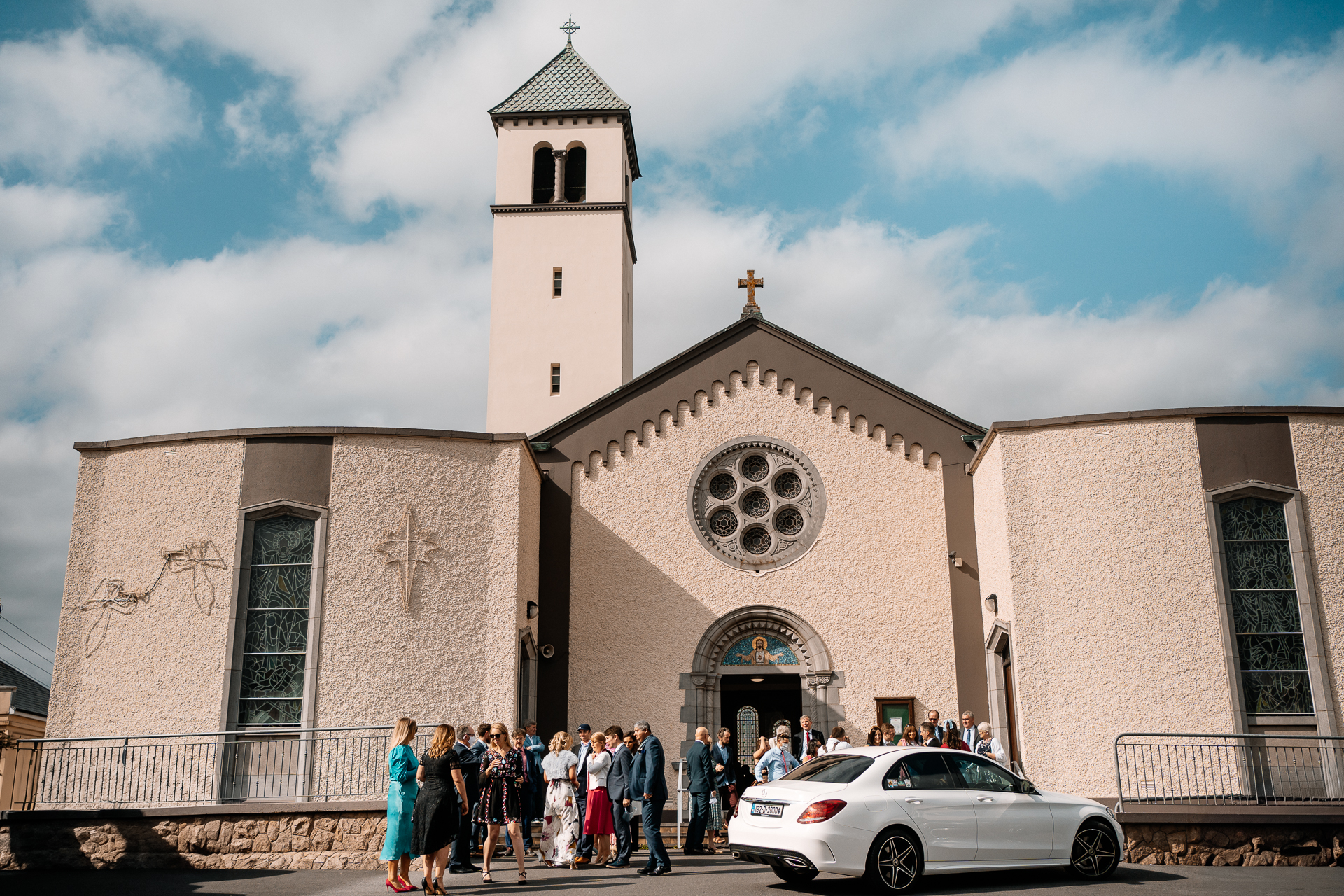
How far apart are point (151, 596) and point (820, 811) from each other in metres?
10.7

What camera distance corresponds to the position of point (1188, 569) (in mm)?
15148

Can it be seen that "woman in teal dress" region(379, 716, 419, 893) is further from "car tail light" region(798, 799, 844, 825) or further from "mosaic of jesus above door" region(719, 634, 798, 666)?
"mosaic of jesus above door" region(719, 634, 798, 666)

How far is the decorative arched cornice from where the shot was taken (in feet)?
59.4

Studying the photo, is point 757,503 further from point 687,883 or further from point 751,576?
point 687,883

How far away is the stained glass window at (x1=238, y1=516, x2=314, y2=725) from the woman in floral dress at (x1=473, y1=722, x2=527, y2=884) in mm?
4948

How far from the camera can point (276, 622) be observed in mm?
15930

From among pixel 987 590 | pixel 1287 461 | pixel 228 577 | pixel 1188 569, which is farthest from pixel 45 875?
pixel 1287 461

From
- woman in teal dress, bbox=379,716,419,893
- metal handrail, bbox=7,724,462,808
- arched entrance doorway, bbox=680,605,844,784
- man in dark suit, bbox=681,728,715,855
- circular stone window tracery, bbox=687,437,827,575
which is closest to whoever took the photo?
woman in teal dress, bbox=379,716,419,893

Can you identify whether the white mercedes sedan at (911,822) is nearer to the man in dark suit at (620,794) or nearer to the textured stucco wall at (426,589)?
the man in dark suit at (620,794)

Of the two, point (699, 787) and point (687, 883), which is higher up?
point (699, 787)

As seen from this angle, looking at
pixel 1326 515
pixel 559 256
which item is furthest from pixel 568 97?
pixel 1326 515

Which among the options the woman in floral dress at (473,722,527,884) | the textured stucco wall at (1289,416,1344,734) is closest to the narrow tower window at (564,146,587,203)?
the textured stucco wall at (1289,416,1344,734)

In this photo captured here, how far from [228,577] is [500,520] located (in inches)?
152

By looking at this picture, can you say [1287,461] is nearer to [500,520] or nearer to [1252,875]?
[1252,875]
